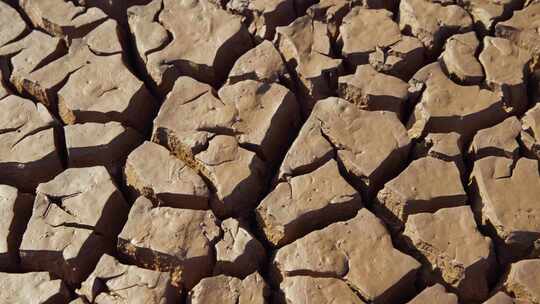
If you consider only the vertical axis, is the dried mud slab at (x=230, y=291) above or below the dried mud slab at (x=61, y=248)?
below

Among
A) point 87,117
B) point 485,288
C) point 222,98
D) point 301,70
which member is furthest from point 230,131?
point 485,288

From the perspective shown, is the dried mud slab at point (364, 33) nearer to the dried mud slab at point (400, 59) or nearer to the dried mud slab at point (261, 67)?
the dried mud slab at point (400, 59)

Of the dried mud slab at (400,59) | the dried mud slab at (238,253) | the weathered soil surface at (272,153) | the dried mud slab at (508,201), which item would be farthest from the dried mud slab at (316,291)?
the dried mud slab at (400,59)

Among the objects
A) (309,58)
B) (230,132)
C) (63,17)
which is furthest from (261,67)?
(63,17)

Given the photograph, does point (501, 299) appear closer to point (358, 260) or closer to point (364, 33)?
point (358, 260)

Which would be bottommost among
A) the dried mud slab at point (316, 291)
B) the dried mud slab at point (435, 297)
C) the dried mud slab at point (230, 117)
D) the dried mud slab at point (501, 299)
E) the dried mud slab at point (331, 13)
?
the dried mud slab at point (501, 299)

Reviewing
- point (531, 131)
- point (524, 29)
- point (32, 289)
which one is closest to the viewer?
point (32, 289)
